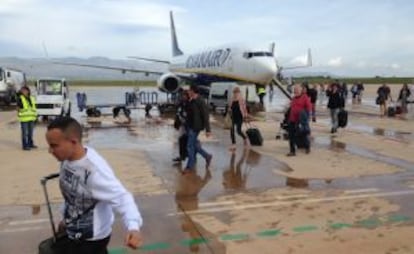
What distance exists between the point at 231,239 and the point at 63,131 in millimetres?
3784

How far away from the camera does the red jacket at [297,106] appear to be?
528 inches

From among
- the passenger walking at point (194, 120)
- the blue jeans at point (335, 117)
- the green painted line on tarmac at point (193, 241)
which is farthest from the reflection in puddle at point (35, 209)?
the blue jeans at point (335, 117)

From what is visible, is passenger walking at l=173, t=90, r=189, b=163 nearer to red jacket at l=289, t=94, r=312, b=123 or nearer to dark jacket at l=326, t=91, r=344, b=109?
red jacket at l=289, t=94, r=312, b=123

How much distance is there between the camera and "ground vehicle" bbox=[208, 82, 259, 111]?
90.1ft

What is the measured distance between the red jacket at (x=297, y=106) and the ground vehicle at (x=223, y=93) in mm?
12983

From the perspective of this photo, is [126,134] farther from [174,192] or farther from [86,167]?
[86,167]

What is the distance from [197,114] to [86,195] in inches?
301

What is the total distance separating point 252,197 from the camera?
8977mm

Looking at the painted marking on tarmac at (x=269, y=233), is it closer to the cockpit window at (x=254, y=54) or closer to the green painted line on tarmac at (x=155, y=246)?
the green painted line on tarmac at (x=155, y=246)

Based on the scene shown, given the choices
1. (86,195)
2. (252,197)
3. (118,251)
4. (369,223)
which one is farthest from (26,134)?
(86,195)

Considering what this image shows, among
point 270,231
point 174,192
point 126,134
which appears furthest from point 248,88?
point 270,231

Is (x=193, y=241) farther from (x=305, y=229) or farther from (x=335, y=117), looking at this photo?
(x=335, y=117)

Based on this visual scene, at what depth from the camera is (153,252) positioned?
630 cm

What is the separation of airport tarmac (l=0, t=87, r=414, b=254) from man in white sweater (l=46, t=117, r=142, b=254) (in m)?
2.83
